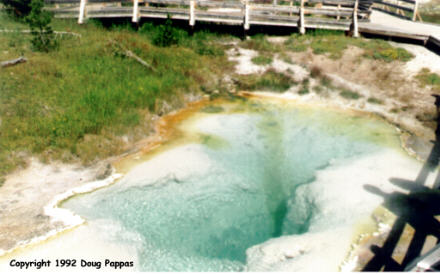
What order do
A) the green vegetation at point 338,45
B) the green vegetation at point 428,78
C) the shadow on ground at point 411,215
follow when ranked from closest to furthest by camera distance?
the shadow on ground at point 411,215
the green vegetation at point 428,78
the green vegetation at point 338,45

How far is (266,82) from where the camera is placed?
1471 cm

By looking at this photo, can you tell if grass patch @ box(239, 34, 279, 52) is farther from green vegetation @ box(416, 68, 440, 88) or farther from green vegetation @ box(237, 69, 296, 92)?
green vegetation @ box(416, 68, 440, 88)

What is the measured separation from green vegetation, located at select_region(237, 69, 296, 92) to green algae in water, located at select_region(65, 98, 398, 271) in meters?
2.77

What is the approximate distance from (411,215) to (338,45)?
34.8 ft

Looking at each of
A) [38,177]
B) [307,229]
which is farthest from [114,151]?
[307,229]

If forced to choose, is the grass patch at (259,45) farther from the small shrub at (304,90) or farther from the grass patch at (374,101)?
the grass patch at (374,101)

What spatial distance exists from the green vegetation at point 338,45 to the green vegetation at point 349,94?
248 cm

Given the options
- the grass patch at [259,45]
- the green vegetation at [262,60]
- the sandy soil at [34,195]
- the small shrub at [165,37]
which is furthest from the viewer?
the grass patch at [259,45]

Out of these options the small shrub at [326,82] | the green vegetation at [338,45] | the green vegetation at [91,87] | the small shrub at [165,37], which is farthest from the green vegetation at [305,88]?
the small shrub at [165,37]

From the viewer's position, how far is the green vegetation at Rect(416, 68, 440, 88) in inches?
535

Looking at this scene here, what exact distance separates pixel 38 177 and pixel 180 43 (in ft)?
33.0

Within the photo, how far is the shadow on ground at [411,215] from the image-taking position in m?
6.74

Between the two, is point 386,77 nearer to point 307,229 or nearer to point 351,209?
point 351,209

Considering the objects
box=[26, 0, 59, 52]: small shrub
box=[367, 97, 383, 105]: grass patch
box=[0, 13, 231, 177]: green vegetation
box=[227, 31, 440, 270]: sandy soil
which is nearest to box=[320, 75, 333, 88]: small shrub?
box=[227, 31, 440, 270]: sandy soil
